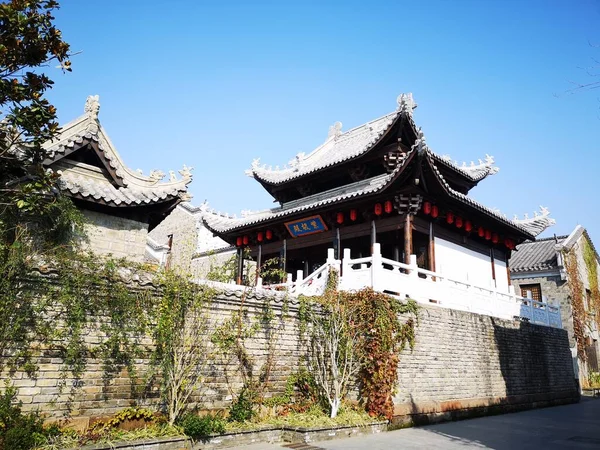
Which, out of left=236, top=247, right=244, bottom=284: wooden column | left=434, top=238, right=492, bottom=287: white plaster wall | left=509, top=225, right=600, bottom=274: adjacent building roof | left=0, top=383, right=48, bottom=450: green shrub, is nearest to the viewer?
left=0, top=383, right=48, bottom=450: green shrub

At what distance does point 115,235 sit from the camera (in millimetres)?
10141

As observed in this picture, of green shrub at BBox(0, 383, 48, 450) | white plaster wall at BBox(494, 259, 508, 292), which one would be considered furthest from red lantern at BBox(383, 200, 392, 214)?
green shrub at BBox(0, 383, 48, 450)

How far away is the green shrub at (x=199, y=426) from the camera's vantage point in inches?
252

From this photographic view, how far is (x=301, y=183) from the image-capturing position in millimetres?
16328

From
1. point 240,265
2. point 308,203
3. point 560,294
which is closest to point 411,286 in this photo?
point 308,203

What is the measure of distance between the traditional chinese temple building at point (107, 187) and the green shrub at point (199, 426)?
15.4 ft

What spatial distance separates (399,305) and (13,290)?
22.0 feet

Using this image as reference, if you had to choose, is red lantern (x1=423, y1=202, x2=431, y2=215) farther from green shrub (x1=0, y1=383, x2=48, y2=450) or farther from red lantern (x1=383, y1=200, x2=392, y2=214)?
green shrub (x1=0, y1=383, x2=48, y2=450)

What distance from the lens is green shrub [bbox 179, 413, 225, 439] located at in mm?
6398

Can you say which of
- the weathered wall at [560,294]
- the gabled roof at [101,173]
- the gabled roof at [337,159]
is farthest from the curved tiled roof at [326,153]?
the weathered wall at [560,294]

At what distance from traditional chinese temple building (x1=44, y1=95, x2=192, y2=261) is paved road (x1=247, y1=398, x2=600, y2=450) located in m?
5.52

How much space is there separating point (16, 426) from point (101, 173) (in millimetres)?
6597

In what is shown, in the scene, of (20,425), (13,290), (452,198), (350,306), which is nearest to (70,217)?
(13,290)

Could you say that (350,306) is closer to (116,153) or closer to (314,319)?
(314,319)
